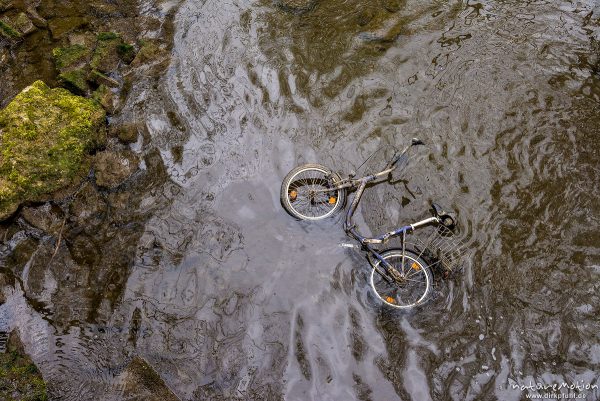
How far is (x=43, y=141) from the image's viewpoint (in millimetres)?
9445

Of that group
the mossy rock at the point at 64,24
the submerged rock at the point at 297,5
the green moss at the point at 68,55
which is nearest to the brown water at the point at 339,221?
the submerged rock at the point at 297,5

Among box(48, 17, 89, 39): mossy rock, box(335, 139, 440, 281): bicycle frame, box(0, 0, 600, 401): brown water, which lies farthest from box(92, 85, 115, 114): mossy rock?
box(335, 139, 440, 281): bicycle frame

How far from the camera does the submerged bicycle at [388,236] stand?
8.30 m

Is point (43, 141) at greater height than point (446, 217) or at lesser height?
greater

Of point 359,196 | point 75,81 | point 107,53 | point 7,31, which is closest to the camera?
point 359,196

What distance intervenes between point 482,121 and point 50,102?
10646 millimetres

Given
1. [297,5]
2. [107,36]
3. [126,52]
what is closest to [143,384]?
[126,52]

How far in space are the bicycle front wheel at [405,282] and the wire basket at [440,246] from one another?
9.5 inches

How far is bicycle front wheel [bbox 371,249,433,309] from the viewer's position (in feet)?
27.0

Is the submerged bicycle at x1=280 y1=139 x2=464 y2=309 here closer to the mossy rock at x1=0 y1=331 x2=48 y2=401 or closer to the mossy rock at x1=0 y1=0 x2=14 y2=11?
the mossy rock at x1=0 y1=331 x2=48 y2=401

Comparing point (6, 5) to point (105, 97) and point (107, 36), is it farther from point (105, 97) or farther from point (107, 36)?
point (105, 97)

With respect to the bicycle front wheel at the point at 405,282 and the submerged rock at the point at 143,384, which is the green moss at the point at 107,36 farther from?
the bicycle front wheel at the point at 405,282

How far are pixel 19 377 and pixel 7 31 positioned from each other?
9939 mm

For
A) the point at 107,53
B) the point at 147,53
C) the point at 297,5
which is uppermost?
the point at 107,53
